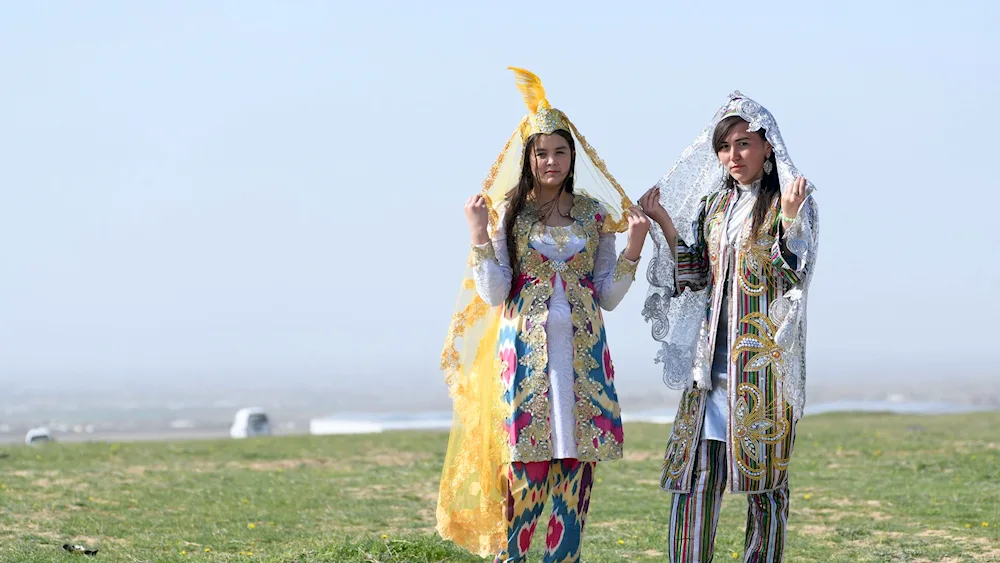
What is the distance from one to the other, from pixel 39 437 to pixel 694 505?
514 inches

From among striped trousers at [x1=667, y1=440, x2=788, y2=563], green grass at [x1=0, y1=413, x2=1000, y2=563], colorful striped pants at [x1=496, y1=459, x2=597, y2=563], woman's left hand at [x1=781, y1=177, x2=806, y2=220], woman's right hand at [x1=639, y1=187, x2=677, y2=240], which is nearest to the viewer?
woman's left hand at [x1=781, y1=177, x2=806, y2=220]

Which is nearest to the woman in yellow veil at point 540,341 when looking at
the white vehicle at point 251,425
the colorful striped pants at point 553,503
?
the colorful striped pants at point 553,503

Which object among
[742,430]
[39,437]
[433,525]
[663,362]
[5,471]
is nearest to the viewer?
[742,430]

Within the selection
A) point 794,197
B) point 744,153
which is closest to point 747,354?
point 794,197

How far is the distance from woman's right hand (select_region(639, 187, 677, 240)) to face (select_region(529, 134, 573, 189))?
353 mm

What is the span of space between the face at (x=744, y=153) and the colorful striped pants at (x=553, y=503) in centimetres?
126

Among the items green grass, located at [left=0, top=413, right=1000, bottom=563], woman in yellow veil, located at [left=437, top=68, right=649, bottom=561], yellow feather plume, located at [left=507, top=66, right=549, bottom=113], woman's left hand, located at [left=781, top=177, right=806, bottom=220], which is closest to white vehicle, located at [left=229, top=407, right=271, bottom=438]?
green grass, located at [left=0, top=413, right=1000, bottom=563]

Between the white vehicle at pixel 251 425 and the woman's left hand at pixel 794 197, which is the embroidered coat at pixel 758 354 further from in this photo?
the white vehicle at pixel 251 425

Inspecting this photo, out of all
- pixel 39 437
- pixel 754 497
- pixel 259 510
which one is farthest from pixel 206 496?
pixel 39 437

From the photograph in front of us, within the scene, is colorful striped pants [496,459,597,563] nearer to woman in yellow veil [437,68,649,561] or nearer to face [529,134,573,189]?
woman in yellow veil [437,68,649,561]

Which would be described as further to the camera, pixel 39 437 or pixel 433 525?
pixel 39 437

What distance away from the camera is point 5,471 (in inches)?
388

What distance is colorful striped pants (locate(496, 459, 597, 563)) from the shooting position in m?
4.31

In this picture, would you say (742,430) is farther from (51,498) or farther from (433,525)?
(51,498)
